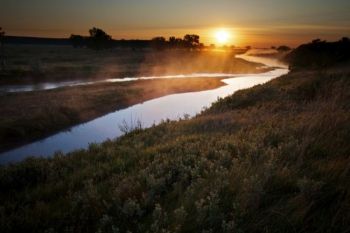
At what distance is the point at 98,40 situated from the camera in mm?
134625

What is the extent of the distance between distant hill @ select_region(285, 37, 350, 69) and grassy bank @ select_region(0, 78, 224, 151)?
75.5 feet

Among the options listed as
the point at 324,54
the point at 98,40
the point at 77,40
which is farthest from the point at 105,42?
the point at 324,54

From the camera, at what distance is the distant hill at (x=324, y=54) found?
141 feet

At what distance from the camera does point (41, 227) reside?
501cm

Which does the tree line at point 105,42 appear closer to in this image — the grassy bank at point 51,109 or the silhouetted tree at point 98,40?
the silhouetted tree at point 98,40

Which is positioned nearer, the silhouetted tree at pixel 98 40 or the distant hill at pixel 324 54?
the distant hill at pixel 324 54

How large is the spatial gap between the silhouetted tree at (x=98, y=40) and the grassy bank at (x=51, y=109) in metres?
97.2

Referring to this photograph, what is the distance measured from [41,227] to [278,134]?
589 cm

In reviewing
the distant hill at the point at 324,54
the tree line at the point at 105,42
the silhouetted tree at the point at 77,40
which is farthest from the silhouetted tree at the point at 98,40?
the distant hill at the point at 324,54

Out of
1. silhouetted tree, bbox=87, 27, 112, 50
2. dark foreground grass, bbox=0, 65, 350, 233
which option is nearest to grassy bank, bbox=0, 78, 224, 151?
dark foreground grass, bbox=0, 65, 350, 233

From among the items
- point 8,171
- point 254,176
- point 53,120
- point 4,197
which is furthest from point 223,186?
point 53,120

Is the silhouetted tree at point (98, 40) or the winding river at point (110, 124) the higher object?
the silhouetted tree at point (98, 40)

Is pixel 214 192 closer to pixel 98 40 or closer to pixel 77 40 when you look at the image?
pixel 98 40

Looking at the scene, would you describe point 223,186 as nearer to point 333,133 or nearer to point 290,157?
point 290,157
